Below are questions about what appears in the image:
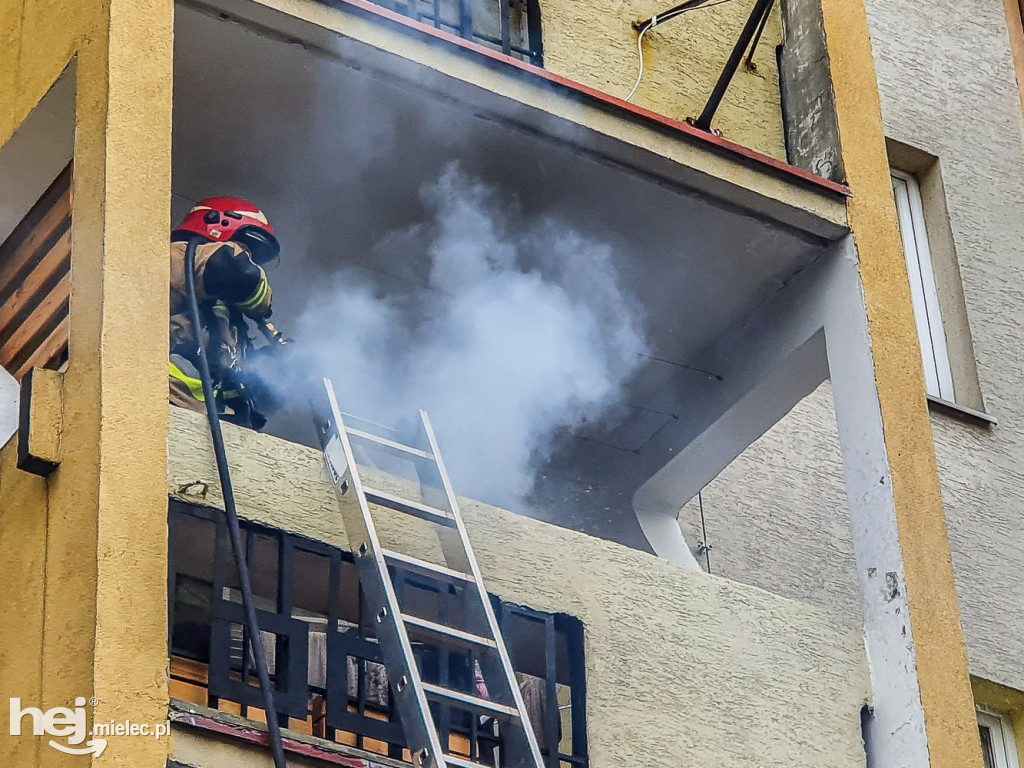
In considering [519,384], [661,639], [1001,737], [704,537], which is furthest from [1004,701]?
[661,639]

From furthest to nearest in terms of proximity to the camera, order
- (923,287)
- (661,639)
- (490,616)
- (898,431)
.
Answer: (923,287), (898,431), (661,639), (490,616)

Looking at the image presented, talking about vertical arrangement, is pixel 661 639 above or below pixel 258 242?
below

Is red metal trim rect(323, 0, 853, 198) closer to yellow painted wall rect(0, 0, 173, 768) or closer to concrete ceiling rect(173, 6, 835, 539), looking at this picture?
concrete ceiling rect(173, 6, 835, 539)

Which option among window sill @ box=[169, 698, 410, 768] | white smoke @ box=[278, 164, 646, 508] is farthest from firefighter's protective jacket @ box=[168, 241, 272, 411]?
window sill @ box=[169, 698, 410, 768]

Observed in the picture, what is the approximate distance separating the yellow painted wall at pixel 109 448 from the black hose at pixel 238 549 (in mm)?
308

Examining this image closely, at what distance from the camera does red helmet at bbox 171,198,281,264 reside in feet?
24.3

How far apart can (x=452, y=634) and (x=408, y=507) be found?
1.77 feet

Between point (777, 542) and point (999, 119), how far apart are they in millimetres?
3964

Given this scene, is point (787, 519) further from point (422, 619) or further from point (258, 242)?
point (422, 619)

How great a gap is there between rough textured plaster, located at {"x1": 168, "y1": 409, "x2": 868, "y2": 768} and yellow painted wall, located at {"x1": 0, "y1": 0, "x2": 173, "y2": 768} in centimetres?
63

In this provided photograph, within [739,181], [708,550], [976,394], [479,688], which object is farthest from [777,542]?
[479,688]

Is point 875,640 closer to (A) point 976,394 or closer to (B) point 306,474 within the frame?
(B) point 306,474

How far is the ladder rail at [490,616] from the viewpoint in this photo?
20.4 ft

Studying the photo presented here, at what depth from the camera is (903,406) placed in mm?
7949
